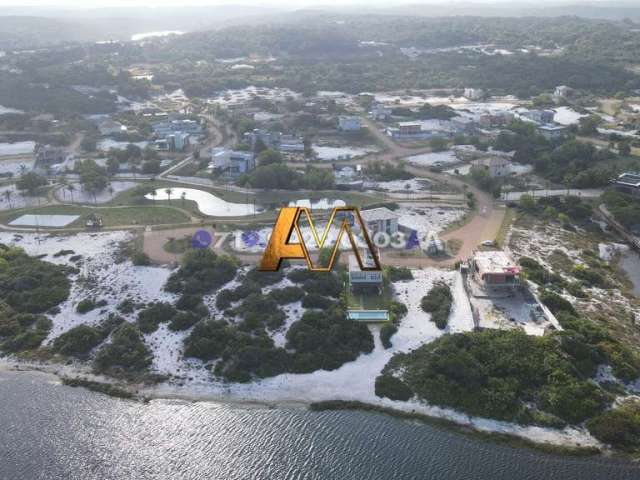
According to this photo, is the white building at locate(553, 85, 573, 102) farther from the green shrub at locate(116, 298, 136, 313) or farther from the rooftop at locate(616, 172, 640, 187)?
the green shrub at locate(116, 298, 136, 313)

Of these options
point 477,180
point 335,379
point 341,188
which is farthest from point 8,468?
point 477,180

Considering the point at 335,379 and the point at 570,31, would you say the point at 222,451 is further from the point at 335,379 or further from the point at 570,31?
the point at 570,31

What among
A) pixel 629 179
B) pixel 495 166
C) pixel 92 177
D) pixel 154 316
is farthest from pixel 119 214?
pixel 629 179

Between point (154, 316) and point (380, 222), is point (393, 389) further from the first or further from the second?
point (380, 222)

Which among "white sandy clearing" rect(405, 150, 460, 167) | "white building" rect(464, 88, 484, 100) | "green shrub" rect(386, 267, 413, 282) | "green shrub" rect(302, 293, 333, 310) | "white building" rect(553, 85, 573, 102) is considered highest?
"green shrub" rect(302, 293, 333, 310)

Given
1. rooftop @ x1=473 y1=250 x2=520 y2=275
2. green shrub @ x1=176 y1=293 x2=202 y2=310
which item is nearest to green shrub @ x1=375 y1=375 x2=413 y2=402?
rooftop @ x1=473 y1=250 x2=520 y2=275

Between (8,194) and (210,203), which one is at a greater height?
(210,203)
